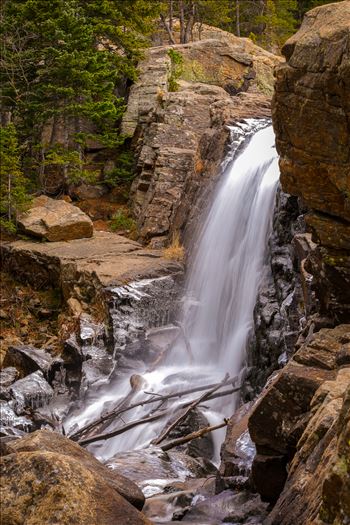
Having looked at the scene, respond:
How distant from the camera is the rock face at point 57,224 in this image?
19688 mm

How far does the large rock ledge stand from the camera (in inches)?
667

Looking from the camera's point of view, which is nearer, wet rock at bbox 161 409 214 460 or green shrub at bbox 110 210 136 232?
wet rock at bbox 161 409 214 460

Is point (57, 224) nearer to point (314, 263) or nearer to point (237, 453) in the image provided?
point (314, 263)

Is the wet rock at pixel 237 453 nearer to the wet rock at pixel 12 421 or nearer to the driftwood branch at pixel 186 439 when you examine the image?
the driftwood branch at pixel 186 439

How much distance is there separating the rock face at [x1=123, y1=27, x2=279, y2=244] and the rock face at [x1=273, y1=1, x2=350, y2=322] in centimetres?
1010

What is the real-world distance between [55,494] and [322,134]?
16.3 ft

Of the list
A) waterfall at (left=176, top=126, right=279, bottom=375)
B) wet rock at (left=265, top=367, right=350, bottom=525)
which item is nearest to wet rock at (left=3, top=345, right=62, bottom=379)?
waterfall at (left=176, top=126, right=279, bottom=375)

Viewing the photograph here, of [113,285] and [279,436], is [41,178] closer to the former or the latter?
[113,285]

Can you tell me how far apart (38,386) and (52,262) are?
4.89 m

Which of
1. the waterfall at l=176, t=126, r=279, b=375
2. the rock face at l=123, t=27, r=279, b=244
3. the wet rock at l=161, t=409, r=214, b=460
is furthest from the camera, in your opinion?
the rock face at l=123, t=27, r=279, b=244

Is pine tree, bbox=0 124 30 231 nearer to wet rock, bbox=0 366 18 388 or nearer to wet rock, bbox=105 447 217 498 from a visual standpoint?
wet rock, bbox=0 366 18 388

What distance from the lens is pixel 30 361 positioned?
15266mm

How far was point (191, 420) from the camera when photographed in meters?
12.0

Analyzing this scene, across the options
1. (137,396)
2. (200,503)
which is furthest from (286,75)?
(137,396)
